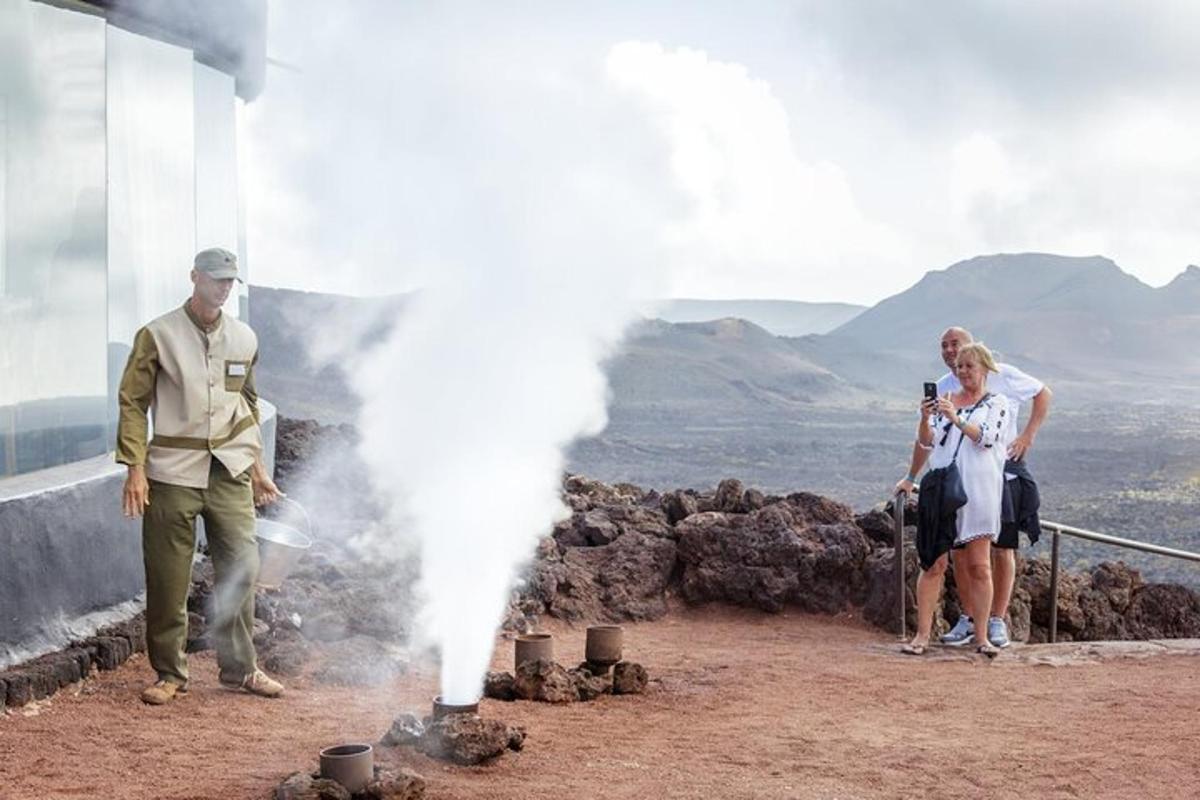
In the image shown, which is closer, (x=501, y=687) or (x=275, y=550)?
(x=501, y=687)

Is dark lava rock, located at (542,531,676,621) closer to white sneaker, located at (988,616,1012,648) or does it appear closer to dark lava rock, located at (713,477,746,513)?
dark lava rock, located at (713,477,746,513)

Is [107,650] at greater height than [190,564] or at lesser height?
lesser

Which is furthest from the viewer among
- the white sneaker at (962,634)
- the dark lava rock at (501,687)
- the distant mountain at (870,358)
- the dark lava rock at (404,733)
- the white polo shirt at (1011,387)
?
the distant mountain at (870,358)

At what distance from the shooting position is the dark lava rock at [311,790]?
4.57m

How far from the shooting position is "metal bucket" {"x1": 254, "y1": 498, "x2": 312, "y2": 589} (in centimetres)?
738

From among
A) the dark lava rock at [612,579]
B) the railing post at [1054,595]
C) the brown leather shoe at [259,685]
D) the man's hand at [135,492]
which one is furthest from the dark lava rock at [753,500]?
the man's hand at [135,492]

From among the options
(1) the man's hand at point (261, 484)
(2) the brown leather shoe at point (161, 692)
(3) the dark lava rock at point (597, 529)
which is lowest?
(2) the brown leather shoe at point (161, 692)

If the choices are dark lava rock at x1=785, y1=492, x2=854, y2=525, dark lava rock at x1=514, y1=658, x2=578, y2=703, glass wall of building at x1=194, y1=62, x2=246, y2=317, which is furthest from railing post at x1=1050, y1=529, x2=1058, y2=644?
glass wall of building at x1=194, y1=62, x2=246, y2=317

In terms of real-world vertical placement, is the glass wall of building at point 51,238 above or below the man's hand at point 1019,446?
above

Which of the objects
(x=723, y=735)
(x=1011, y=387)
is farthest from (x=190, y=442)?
(x=1011, y=387)

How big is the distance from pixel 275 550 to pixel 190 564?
1.24 meters

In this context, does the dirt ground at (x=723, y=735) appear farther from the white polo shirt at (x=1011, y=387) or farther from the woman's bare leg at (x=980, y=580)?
the white polo shirt at (x=1011, y=387)

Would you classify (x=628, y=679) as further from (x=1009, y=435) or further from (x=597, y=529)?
(x=597, y=529)

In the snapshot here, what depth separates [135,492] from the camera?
5742 mm
